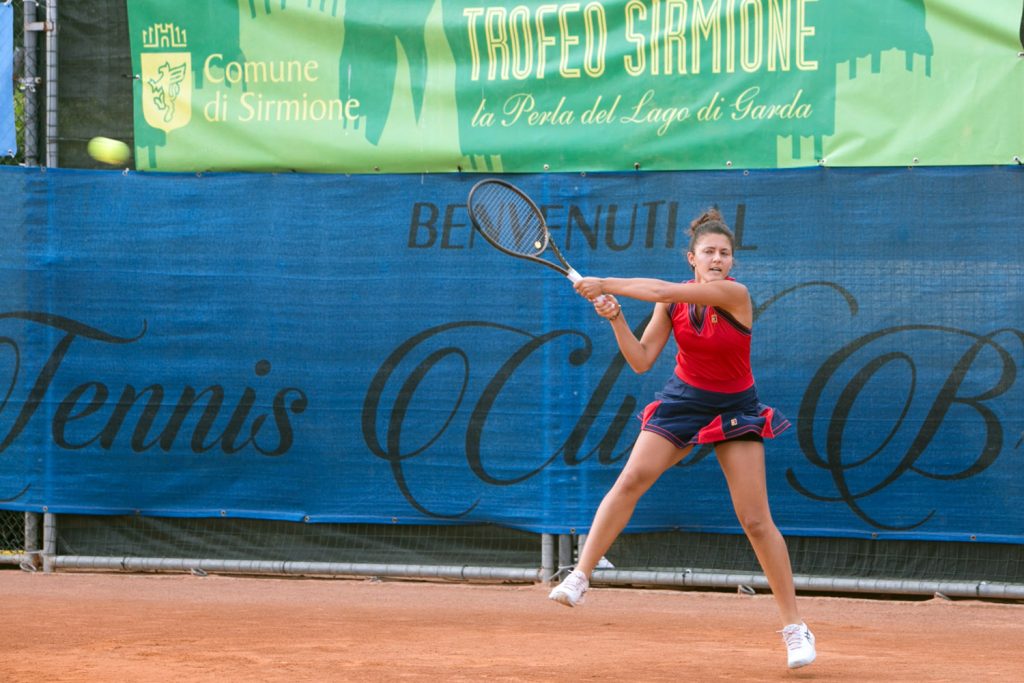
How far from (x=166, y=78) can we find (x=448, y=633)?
340cm

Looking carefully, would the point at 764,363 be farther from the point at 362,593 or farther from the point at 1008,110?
the point at 362,593

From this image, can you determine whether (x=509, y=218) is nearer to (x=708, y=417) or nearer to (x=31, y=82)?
(x=708, y=417)

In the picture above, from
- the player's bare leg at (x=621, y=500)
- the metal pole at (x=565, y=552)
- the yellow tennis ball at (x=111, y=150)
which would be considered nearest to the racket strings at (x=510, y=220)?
the player's bare leg at (x=621, y=500)

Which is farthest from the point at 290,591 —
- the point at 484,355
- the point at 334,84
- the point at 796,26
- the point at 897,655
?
the point at 796,26

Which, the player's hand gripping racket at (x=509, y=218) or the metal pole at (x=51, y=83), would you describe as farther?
the metal pole at (x=51, y=83)

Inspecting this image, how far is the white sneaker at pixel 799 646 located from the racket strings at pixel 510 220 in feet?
5.83

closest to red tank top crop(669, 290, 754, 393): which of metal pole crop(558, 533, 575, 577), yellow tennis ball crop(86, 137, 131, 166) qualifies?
metal pole crop(558, 533, 575, 577)

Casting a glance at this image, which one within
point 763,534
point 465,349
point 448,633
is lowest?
point 448,633

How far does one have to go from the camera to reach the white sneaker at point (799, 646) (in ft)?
15.0

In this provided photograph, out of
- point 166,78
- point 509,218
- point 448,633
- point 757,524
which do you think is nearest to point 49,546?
point 166,78

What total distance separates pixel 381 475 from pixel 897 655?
9.15 ft

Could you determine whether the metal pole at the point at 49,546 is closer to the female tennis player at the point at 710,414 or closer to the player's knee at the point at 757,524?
the female tennis player at the point at 710,414

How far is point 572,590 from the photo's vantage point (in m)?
4.68

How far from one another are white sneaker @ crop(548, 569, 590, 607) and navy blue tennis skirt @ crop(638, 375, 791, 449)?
580 mm
